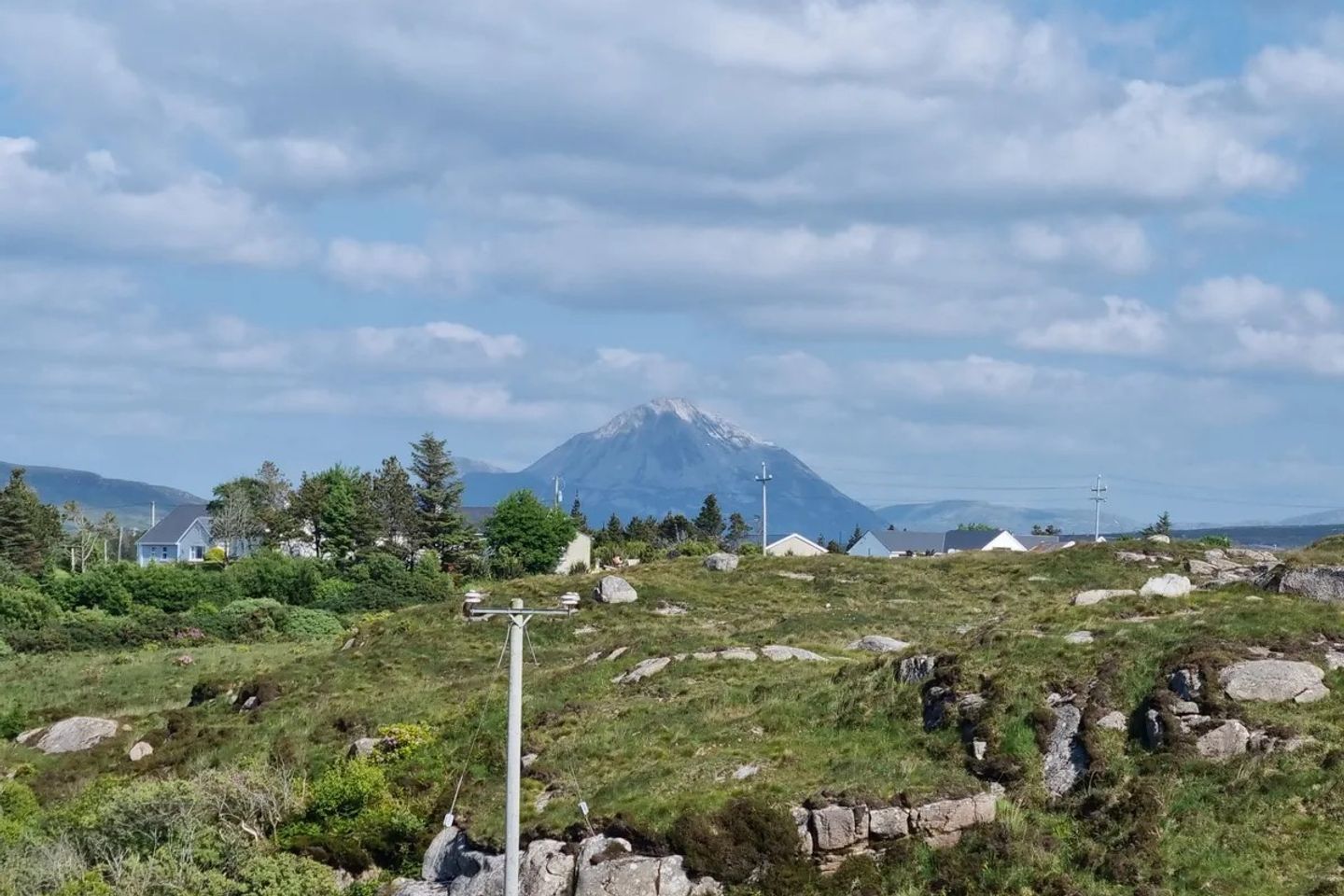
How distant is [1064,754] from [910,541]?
14173cm

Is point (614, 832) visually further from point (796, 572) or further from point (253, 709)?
point (796, 572)

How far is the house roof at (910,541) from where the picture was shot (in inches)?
6703

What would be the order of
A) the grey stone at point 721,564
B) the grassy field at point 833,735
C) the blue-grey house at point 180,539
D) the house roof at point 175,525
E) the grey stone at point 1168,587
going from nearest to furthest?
the grassy field at point 833,735 → the grey stone at point 1168,587 → the grey stone at point 721,564 → the blue-grey house at point 180,539 → the house roof at point 175,525

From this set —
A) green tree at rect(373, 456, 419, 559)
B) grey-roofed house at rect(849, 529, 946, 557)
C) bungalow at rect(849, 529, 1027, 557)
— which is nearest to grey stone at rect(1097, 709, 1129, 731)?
green tree at rect(373, 456, 419, 559)

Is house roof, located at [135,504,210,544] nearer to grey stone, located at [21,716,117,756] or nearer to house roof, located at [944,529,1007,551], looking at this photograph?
house roof, located at [944,529,1007,551]

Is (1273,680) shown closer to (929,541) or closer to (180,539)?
(929,541)

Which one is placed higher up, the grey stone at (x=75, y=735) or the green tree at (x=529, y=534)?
the green tree at (x=529, y=534)

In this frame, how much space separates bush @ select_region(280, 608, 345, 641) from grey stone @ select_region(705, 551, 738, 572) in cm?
2655

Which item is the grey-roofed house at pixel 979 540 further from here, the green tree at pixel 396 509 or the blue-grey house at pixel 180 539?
the blue-grey house at pixel 180 539

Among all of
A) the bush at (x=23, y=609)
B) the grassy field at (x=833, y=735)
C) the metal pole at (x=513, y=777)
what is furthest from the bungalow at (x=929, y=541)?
the metal pole at (x=513, y=777)

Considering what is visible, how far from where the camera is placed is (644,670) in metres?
49.9

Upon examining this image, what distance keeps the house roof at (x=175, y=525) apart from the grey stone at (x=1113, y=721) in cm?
15589

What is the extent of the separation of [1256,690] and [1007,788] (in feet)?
23.6

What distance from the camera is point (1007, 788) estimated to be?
3378 cm
